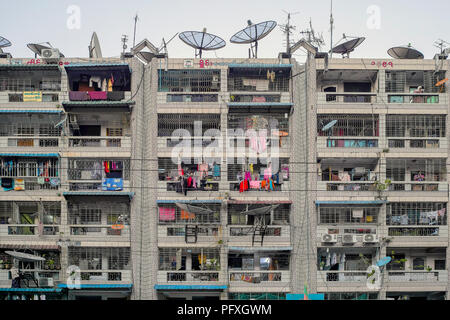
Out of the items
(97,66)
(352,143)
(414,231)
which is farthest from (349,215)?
(97,66)

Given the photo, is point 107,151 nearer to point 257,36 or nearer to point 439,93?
point 257,36

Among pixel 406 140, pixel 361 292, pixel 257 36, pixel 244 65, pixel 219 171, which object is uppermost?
pixel 257 36

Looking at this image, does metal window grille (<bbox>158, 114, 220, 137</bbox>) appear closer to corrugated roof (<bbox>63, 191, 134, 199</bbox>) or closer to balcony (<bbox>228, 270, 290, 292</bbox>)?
corrugated roof (<bbox>63, 191, 134, 199</bbox>)

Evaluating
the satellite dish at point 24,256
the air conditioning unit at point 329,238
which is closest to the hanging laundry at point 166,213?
the satellite dish at point 24,256

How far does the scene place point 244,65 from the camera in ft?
68.6

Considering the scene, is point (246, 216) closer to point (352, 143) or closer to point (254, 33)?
point (352, 143)

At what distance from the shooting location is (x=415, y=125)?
841 inches

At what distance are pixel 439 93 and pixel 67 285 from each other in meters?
19.8

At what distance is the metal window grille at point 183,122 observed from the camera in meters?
21.4

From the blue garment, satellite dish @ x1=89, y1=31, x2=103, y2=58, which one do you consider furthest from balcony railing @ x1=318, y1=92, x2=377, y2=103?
satellite dish @ x1=89, y1=31, x2=103, y2=58

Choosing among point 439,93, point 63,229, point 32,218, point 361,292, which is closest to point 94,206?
point 63,229

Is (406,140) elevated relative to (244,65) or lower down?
lower down

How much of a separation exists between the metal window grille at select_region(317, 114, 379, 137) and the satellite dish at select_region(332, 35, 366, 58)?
10.7 feet

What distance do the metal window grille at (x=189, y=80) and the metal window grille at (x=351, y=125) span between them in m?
5.45
